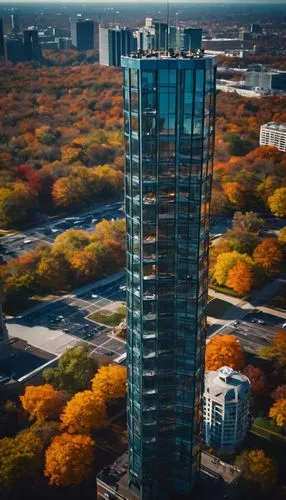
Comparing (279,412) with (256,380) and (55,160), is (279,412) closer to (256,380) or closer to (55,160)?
(256,380)

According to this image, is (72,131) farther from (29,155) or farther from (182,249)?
(182,249)

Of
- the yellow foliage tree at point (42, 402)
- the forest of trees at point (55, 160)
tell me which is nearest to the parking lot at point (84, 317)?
the yellow foliage tree at point (42, 402)

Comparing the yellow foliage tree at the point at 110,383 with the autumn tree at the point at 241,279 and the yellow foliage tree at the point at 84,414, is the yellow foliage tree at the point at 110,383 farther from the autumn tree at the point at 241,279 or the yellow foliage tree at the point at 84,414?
the autumn tree at the point at 241,279

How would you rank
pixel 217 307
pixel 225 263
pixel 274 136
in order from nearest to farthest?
pixel 217 307 < pixel 225 263 < pixel 274 136

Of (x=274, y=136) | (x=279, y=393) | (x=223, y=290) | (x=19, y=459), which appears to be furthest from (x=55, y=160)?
(x=19, y=459)

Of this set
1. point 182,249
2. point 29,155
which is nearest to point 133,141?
point 182,249

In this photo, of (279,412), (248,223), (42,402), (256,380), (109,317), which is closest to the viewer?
(279,412)

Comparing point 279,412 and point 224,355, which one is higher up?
point 224,355

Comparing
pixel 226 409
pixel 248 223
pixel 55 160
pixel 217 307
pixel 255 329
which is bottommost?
pixel 255 329
